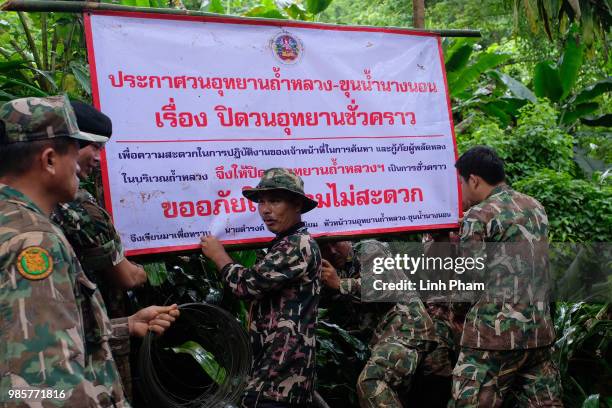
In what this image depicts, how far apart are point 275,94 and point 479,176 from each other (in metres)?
1.36

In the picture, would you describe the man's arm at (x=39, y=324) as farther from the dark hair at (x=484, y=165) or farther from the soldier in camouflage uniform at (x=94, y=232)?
the dark hair at (x=484, y=165)

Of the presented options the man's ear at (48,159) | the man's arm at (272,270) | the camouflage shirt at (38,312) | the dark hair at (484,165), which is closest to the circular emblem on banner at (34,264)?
the camouflage shirt at (38,312)

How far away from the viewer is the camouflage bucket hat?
3.54 m

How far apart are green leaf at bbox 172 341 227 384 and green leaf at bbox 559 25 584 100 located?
6.34 metres

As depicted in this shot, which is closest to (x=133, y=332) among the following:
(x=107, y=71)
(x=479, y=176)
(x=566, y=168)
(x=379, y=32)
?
(x=107, y=71)

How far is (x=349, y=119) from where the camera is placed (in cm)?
425

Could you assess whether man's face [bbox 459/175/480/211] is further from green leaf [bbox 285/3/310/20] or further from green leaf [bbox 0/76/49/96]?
green leaf [bbox 285/3/310/20]

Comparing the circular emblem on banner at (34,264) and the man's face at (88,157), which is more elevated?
the man's face at (88,157)

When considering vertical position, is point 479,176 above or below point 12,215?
above

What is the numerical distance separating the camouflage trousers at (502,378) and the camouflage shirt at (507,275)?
0.09 m

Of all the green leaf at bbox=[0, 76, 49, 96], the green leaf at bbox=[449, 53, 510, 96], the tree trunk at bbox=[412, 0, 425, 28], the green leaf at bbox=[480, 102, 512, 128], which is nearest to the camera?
the green leaf at bbox=[0, 76, 49, 96]

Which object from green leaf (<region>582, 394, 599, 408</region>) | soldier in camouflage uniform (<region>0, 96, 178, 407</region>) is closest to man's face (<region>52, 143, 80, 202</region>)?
soldier in camouflage uniform (<region>0, 96, 178, 407</region>)

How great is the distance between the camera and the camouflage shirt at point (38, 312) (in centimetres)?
173

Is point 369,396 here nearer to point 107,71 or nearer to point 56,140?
point 107,71
